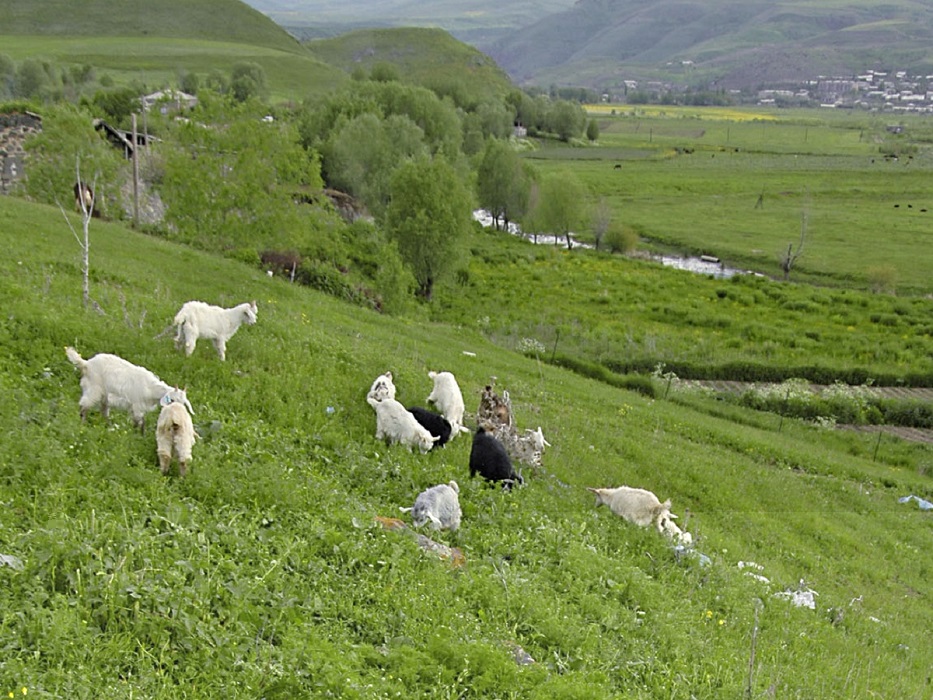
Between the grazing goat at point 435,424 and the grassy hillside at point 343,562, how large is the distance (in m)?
0.41

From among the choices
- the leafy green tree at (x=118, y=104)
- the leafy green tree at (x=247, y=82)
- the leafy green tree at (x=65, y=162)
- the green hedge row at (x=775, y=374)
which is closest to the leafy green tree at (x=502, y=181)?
the leafy green tree at (x=118, y=104)

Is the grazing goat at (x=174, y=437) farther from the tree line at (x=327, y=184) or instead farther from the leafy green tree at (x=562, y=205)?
the leafy green tree at (x=562, y=205)

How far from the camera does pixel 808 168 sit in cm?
A: 15400

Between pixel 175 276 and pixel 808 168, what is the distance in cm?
15607

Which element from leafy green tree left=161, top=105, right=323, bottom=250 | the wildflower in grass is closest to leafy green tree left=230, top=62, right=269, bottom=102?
leafy green tree left=161, top=105, right=323, bottom=250

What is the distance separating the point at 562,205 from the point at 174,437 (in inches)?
3263

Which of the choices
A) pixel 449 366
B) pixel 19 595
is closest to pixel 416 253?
pixel 449 366

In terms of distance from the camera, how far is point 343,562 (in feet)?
33.0

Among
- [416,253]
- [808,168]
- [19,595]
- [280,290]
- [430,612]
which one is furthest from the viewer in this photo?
[808,168]

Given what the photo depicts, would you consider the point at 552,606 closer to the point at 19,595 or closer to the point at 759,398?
the point at 19,595

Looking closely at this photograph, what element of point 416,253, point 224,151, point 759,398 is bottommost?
point 759,398

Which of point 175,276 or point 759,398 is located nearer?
point 175,276

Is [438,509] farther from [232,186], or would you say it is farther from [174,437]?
[232,186]

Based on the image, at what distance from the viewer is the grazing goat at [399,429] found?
15062mm
